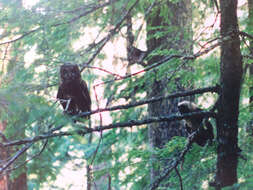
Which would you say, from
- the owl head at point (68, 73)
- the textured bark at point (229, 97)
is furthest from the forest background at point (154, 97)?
the owl head at point (68, 73)

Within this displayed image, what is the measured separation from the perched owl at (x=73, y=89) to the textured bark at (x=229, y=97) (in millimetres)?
2286

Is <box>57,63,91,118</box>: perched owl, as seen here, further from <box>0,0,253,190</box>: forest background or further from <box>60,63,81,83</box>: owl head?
<box>0,0,253,190</box>: forest background

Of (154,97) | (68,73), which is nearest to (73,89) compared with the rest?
(68,73)

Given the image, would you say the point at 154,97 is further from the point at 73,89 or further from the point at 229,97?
the point at 73,89

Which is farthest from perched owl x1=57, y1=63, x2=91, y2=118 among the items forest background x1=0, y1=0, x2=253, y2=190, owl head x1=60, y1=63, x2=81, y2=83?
forest background x1=0, y1=0, x2=253, y2=190

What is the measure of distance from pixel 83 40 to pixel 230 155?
22.4 feet

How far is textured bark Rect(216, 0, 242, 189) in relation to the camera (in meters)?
3.76

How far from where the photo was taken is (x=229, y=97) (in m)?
3.83

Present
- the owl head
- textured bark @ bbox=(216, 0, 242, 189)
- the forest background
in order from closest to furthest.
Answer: the forest background, textured bark @ bbox=(216, 0, 242, 189), the owl head

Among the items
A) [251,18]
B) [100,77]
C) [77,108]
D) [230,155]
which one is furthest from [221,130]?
[100,77]

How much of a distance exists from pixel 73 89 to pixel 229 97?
8.79 ft

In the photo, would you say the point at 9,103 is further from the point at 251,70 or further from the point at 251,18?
the point at 251,70

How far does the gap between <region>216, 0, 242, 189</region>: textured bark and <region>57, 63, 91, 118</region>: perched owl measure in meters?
2.29

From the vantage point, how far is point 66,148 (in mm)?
13930
